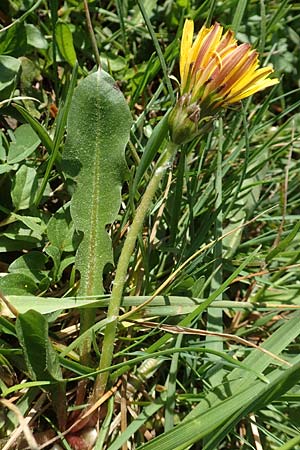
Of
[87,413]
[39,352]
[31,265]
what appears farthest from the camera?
[31,265]

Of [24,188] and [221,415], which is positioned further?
[24,188]

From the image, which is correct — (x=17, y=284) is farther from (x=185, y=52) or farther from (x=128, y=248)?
(x=185, y=52)

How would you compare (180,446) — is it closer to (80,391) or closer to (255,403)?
(255,403)

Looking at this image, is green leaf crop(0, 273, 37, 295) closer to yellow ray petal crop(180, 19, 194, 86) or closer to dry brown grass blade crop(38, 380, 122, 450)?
dry brown grass blade crop(38, 380, 122, 450)

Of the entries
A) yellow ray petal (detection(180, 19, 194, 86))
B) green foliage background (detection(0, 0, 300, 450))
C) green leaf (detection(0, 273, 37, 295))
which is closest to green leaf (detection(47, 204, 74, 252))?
green foliage background (detection(0, 0, 300, 450))

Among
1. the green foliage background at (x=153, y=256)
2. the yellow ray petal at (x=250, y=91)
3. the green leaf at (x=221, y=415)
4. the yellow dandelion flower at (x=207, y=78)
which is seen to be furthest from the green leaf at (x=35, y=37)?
the green leaf at (x=221, y=415)

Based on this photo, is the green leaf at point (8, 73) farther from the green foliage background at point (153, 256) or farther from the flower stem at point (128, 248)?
the flower stem at point (128, 248)

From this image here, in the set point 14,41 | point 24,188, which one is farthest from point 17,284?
point 14,41

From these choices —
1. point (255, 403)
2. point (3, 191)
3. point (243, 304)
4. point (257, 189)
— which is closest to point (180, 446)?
point (255, 403)
